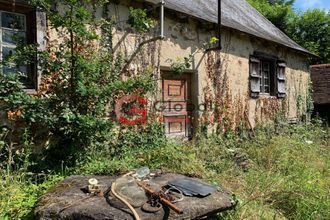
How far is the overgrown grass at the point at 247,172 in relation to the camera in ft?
13.7

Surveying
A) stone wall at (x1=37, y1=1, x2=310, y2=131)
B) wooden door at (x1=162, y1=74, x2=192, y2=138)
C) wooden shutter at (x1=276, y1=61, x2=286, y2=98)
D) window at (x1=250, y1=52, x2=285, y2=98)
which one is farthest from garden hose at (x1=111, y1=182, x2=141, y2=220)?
wooden shutter at (x1=276, y1=61, x2=286, y2=98)

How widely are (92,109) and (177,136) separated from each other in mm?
3048

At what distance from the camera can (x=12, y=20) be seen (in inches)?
206

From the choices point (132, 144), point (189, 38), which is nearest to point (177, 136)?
point (132, 144)

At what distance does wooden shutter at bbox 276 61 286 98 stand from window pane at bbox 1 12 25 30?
8.53 metres

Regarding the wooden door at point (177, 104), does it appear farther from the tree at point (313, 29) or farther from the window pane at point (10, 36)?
the tree at point (313, 29)

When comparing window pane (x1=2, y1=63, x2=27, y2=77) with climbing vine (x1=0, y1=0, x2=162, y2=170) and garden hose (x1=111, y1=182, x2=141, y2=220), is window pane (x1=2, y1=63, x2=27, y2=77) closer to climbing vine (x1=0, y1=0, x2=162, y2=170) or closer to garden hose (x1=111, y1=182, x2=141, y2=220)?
climbing vine (x1=0, y1=0, x2=162, y2=170)

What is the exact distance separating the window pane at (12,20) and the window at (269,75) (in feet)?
23.0

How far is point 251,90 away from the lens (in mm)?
10242

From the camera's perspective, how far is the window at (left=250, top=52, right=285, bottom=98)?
34.9ft

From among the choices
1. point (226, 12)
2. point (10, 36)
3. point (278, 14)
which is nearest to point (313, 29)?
point (278, 14)

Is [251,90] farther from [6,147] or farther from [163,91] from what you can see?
[6,147]

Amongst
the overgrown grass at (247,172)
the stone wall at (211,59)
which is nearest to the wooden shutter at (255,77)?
the stone wall at (211,59)

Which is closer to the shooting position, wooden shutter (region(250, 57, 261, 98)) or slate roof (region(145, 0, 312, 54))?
slate roof (region(145, 0, 312, 54))
